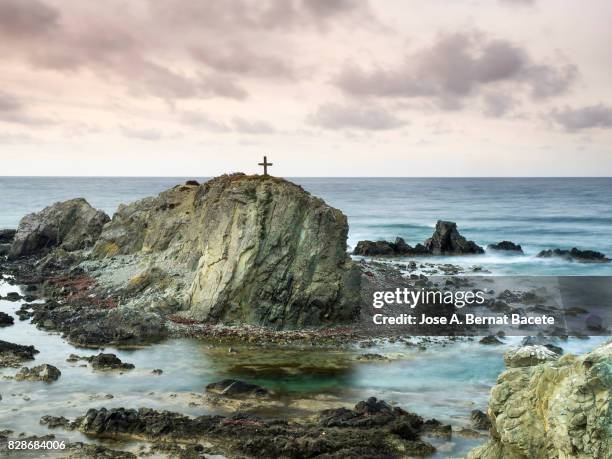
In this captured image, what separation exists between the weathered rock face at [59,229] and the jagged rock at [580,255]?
48066 mm

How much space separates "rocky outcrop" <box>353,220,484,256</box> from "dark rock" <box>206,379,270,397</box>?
140 ft

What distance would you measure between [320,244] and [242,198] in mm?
6106

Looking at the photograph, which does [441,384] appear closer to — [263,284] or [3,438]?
[263,284]

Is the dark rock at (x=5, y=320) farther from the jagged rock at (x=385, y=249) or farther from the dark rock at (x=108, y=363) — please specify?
the jagged rock at (x=385, y=249)

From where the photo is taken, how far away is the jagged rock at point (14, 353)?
3077 cm

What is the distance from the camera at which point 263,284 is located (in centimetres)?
3866

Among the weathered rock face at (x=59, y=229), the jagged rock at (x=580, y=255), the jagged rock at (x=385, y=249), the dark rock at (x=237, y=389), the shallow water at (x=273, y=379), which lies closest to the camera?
the shallow water at (x=273, y=379)

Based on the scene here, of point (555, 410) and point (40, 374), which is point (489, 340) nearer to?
point (40, 374)

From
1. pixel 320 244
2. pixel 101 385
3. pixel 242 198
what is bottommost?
pixel 101 385

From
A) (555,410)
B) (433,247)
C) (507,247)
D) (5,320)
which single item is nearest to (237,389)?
(555,410)

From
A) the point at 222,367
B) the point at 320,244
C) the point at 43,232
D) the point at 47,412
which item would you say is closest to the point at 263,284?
the point at 320,244

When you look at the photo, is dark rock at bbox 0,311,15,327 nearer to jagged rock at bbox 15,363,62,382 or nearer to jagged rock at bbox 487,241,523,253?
jagged rock at bbox 15,363,62,382

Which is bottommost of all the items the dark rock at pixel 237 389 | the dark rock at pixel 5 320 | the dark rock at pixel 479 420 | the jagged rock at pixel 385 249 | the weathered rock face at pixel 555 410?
the dark rock at pixel 5 320

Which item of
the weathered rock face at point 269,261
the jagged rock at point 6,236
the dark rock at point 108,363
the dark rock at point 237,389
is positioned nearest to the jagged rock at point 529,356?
the dark rock at point 237,389
